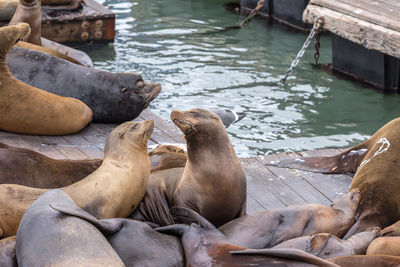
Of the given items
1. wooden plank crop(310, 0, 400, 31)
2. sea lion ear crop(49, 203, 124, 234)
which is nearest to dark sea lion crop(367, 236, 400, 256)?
sea lion ear crop(49, 203, 124, 234)

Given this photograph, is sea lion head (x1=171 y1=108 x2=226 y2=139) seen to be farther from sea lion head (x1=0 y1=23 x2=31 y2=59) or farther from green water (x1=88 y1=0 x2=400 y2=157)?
green water (x1=88 y1=0 x2=400 y2=157)

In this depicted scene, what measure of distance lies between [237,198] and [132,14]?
8500 mm

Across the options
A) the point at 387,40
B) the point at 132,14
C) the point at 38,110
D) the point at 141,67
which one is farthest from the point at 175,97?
the point at 132,14

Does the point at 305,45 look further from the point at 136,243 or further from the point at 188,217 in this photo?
the point at 136,243

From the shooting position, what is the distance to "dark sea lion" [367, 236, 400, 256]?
3.50m

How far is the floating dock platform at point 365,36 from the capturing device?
7.46m

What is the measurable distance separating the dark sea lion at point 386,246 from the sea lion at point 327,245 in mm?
81

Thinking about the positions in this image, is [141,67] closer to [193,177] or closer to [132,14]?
[132,14]

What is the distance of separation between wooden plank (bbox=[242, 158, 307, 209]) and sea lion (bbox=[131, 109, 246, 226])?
20.4 inches

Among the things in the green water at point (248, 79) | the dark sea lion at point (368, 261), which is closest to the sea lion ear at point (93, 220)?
the dark sea lion at point (368, 261)

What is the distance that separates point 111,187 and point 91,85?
2272mm

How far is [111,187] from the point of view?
12.4 feet

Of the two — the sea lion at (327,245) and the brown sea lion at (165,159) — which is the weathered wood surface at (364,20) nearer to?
the brown sea lion at (165,159)

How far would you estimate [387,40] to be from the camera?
24.2 ft
